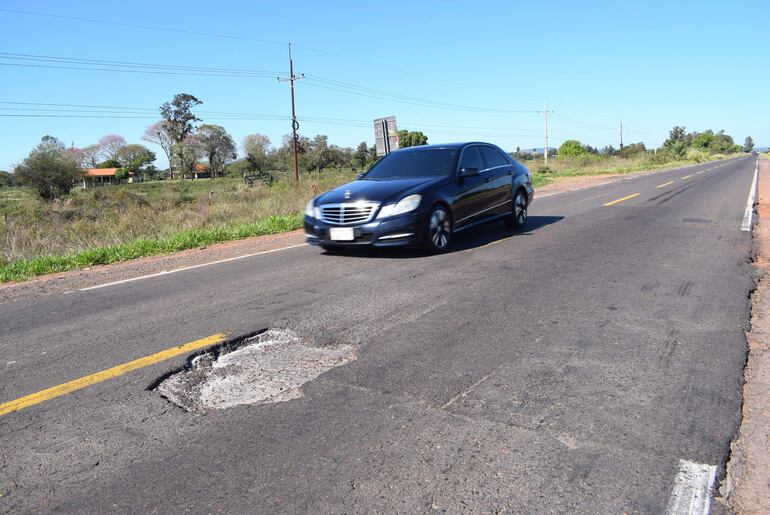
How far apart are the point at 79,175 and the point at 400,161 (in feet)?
130

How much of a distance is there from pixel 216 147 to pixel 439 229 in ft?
244

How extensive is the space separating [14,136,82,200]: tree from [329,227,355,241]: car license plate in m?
37.5

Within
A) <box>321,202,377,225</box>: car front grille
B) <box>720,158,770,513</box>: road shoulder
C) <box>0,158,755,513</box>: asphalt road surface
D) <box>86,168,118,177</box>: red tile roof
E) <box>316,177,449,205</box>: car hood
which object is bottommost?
<box>720,158,770,513</box>: road shoulder

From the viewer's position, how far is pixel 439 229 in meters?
8.66

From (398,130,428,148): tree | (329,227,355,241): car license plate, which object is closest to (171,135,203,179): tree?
(398,130,428,148): tree

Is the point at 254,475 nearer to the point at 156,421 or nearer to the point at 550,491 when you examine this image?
the point at 156,421

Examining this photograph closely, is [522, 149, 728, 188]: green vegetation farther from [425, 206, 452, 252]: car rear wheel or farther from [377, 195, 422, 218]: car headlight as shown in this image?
[377, 195, 422, 218]: car headlight

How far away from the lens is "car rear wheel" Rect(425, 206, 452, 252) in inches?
331

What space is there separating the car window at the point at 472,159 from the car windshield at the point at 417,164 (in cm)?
19

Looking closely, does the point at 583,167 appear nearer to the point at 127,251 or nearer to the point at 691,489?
the point at 127,251

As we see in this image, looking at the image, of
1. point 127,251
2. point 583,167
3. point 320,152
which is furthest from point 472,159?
point 320,152

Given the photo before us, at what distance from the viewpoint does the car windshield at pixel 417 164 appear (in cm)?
926

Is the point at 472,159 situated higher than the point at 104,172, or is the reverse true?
the point at 104,172

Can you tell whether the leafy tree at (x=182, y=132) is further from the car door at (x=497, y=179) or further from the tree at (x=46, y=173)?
the car door at (x=497, y=179)
